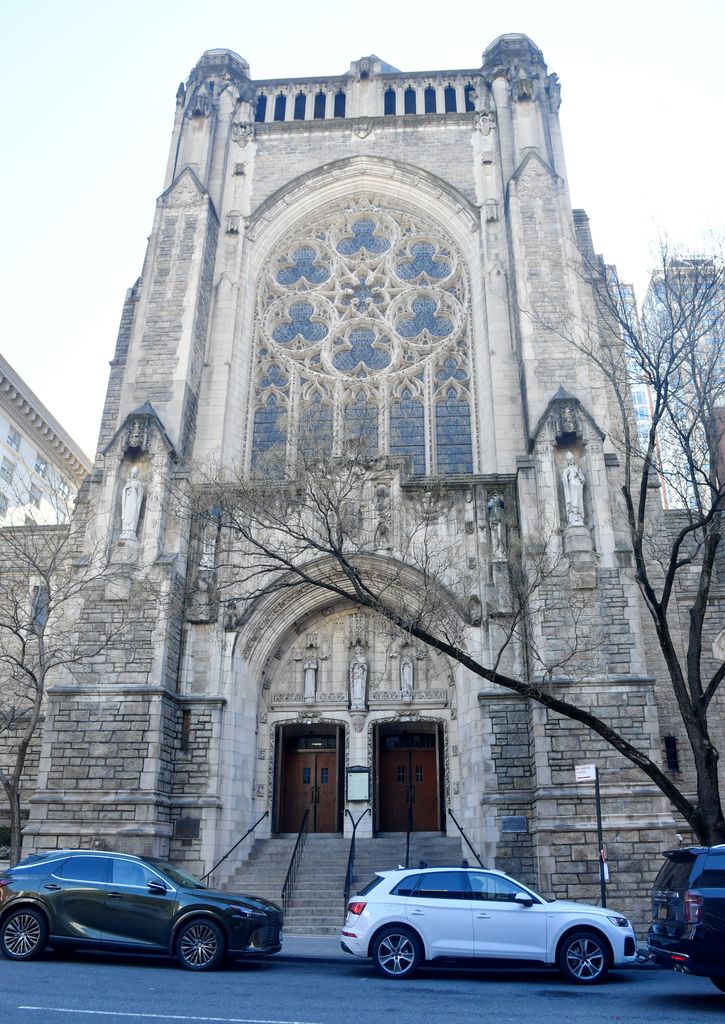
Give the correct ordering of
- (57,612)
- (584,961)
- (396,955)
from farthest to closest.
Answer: (57,612), (396,955), (584,961)

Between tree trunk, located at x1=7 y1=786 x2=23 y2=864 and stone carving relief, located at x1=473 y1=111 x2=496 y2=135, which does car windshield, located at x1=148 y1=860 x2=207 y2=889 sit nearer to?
tree trunk, located at x1=7 y1=786 x2=23 y2=864

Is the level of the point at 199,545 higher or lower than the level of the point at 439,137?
lower

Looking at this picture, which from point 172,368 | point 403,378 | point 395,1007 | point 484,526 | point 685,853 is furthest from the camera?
point 403,378

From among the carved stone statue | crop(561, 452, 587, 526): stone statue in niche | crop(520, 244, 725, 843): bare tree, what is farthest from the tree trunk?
crop(561, 452, 587, 526): stone statue in niche

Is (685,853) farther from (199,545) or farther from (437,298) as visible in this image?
(437,298)

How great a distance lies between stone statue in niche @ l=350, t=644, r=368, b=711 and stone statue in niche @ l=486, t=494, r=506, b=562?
13.6 feet

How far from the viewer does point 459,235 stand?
25688mm

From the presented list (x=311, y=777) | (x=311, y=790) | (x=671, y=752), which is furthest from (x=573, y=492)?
(x=311, y=790)

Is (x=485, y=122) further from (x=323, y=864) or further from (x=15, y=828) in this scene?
(x=15, y=828)

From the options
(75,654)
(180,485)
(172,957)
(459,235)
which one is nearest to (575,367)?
(459,235)

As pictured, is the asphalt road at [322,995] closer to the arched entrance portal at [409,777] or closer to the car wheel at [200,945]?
the car wheel at [200,945]

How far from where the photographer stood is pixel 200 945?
412 inches

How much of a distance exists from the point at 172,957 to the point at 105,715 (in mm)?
7440

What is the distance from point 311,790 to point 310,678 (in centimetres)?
266
